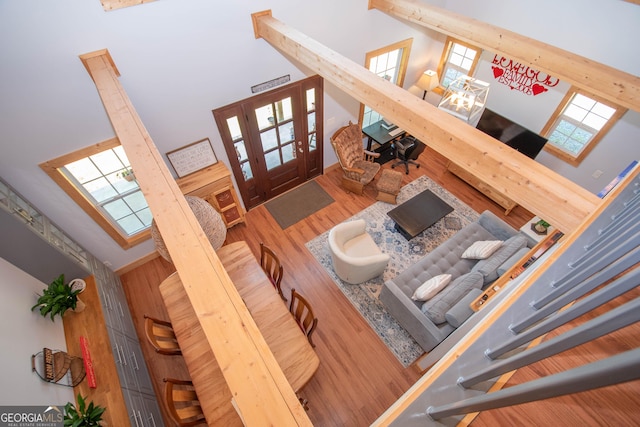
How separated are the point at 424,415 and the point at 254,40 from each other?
411cm

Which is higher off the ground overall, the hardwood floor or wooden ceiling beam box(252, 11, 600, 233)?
wooden ceiling beam box(252, 11, 600, 233)

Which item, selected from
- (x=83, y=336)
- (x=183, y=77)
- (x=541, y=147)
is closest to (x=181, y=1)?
(x=183, y=77)

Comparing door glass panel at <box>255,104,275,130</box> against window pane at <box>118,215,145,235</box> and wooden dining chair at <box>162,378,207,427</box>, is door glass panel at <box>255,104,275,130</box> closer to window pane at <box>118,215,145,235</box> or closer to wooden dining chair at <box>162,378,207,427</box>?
window pane at <box>118,215,145,235</box>

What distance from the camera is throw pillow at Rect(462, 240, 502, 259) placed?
147 inches

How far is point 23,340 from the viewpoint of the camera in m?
2.30

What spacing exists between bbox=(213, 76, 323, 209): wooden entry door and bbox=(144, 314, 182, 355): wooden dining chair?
8.18 feet

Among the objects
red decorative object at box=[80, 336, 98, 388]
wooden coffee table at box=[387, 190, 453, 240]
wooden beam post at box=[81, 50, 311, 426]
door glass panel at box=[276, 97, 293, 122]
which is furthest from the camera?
wooden coffee table at box=[387, 190, 453, 240]

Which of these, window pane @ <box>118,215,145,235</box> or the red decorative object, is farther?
window pane @ <box>118,215,145,235</box>

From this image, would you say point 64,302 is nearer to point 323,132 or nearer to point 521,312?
point 521,312

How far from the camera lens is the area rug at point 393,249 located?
12.5ft

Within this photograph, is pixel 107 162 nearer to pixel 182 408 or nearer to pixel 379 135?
pixel 182 408

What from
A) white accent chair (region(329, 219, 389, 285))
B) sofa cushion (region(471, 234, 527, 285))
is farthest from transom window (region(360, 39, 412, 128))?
sofa cushion (region(471, 234, 527, 285))

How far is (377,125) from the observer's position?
603cm

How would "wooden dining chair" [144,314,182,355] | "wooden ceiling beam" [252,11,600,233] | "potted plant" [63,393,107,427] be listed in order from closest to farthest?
"wooden ceiling beam" [252,11,600,233] → "potted plant" [63,393,107,427] → "wooden dining chair" [144,314,182,355]
